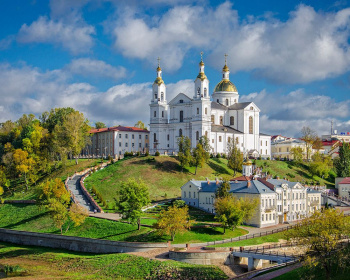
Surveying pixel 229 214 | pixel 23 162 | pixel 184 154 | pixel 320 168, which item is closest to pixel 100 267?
pixel 229 214

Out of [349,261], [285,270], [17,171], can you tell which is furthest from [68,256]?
[17,171]

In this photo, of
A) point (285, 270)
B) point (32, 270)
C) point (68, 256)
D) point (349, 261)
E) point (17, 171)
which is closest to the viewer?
point (349, 261)

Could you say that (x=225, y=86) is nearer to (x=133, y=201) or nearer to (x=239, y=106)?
(x=239, y=106)

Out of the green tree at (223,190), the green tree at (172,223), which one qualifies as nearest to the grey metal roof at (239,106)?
the green tree at (223,190)

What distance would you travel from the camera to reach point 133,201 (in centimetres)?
5859

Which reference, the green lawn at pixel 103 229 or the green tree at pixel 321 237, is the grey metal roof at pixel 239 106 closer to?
the green lawn at pixel 103 229

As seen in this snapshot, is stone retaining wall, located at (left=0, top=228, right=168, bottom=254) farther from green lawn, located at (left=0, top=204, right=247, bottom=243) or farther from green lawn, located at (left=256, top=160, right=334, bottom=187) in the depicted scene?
green lawn, located at (left=256, top=160, right=334, bottom=187)

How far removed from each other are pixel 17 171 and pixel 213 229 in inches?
1741

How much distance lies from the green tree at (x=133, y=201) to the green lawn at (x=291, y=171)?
40201 millimetres

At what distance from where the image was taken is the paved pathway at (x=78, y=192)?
70.4 meters

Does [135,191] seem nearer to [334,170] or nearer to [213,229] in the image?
Result: [213,229]

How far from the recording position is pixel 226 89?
11500 cm

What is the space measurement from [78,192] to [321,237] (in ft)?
149

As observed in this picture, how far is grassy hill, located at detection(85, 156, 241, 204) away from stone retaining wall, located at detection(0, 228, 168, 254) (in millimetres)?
14734
